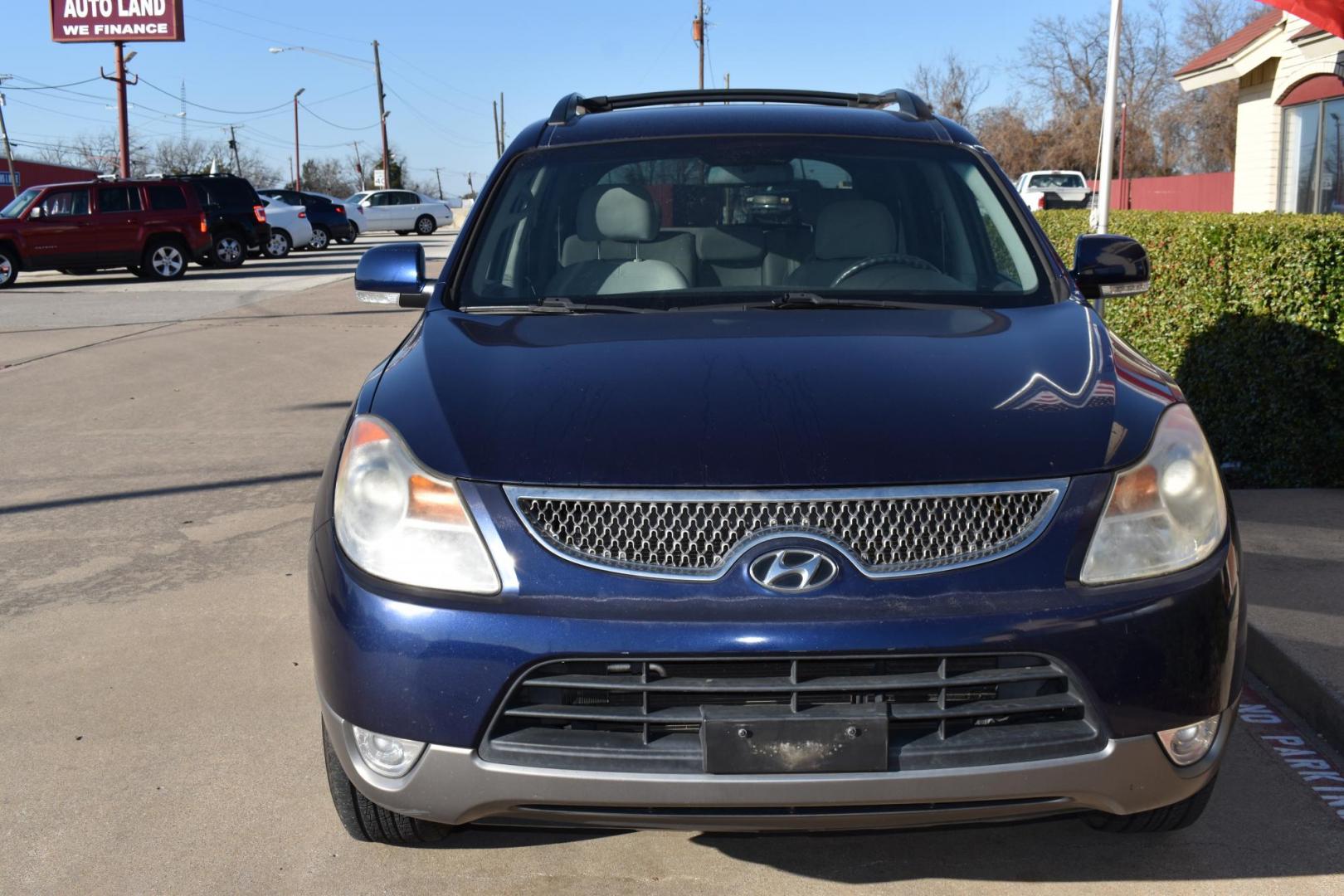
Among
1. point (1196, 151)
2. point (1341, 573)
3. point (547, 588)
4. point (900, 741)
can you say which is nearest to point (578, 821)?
point (547, 588)

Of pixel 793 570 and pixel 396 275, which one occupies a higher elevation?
pixel 396 275

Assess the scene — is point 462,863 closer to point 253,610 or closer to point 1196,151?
point 253,610

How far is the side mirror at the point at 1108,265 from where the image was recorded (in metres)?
4.11

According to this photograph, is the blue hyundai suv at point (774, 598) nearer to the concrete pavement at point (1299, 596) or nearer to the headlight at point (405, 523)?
the headlight at point (405, 523)

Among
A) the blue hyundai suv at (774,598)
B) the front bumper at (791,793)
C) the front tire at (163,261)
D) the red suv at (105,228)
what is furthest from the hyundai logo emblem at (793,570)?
the front tire at (163,261)

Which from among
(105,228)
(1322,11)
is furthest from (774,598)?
(105,228)

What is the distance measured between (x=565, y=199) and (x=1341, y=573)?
3100 millimetres

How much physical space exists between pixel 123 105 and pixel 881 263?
1492 inches

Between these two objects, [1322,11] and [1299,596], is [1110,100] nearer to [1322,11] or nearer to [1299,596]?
[1322,11]

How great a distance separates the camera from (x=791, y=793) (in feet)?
8.29

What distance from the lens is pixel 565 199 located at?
4309 millimetres

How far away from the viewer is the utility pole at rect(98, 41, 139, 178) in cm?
3619

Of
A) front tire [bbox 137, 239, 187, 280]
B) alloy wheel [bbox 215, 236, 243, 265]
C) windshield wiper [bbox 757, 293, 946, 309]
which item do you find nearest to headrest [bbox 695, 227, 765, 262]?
windshield wiper [bbox 757, 293, 946, 309]

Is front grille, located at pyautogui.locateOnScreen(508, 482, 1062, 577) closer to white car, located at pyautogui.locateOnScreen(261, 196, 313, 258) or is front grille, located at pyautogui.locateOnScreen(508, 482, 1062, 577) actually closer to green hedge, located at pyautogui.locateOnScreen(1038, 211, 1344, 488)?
green hedge, located at pyautogui.locateOnScreen(1038, 211, 1344, 488)
